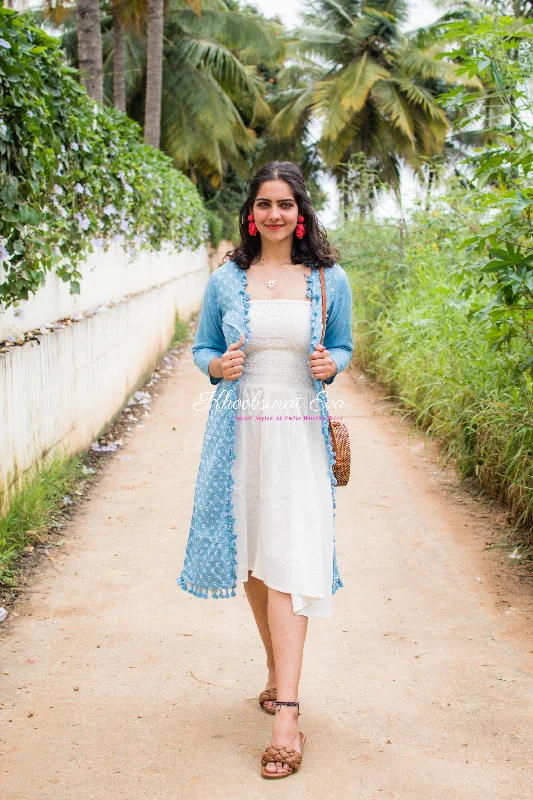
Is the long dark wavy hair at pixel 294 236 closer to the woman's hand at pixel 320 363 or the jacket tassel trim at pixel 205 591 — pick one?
the woman's hand at pixel 320 363

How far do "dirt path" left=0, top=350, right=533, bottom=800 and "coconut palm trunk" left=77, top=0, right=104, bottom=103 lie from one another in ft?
24.8

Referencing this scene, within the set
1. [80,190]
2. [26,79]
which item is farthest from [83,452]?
[26,79]

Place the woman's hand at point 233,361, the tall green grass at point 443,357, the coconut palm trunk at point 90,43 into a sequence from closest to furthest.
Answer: the woman's hand at point 233,361 < the tall green grass at point 443,357 < the coconut palm trunk at point 90,43

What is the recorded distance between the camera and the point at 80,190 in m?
6.58

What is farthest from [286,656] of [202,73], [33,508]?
[202,73]

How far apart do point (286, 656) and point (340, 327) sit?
1191mm

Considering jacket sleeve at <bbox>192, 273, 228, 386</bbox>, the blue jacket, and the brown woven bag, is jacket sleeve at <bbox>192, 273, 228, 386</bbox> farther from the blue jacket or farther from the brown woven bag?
the brown woven bag

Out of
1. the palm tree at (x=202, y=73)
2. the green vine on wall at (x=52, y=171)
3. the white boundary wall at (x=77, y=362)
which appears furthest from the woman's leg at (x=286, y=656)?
the palm tree at (x=202, y=73)

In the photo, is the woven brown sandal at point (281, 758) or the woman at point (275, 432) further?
the woman at point (275, 432)

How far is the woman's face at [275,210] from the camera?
328cm

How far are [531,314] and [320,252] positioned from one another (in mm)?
1712

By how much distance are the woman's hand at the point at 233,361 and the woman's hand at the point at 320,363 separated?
0.81 feet

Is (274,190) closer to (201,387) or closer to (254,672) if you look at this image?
(254,672)

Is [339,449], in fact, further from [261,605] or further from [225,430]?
[261,605]
